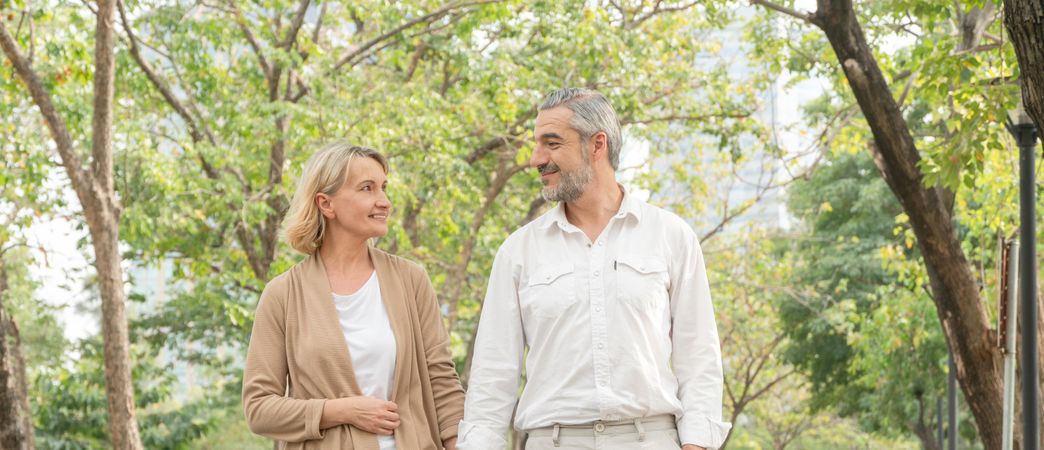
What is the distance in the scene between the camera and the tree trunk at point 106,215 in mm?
11133

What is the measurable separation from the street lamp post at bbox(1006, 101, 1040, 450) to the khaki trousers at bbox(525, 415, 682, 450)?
5167 millimetres

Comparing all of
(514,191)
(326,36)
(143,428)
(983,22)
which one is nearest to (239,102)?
(326,36)

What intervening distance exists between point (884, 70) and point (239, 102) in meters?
8.19

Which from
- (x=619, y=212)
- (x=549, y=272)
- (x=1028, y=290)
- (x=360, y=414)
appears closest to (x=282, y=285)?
(x=360, y=414)

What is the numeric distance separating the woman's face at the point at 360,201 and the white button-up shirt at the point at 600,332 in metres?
0.45

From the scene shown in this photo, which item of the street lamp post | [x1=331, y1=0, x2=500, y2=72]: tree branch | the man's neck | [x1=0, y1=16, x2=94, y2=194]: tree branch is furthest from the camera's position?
[x1=331, y1=0, x2=500, y2=72]: tree branch

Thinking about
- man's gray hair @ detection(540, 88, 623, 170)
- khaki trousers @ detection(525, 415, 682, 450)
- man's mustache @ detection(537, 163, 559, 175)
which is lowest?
khaki trousers @ detection(525, 415, 682, 450)

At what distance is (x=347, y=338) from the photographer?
172 inches

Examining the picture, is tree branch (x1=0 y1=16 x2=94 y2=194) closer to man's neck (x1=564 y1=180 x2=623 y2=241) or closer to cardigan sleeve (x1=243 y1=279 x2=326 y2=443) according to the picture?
cardigan sleeve (x1=243 y1=279 x2=326 y2=443)

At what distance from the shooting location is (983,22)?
10938 mm

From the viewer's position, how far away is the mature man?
159 inches

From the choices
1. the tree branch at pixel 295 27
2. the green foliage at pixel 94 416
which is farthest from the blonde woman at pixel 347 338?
the green foliage at pixel 94 416

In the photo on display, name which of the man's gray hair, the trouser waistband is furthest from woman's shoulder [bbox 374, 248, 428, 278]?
the trouser waistband

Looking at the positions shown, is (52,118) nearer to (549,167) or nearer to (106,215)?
(106,215)
